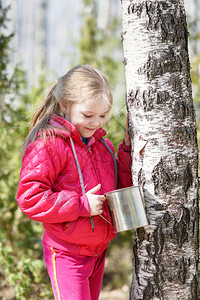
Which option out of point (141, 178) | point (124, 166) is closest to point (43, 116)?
point (124, 166)

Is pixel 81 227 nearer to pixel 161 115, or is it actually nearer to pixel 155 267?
pixel 155 267

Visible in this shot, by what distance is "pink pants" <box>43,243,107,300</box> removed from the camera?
1.96 metres

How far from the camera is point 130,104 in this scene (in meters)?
1.97

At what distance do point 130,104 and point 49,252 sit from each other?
101 centimetres

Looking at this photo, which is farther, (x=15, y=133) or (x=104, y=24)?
(x=104, y=24)

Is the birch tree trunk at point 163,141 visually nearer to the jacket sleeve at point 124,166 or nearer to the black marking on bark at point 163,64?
the black marking on bark at point 163,64

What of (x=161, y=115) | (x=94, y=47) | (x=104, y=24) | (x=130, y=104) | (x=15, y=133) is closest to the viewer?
(x=161, y=115)

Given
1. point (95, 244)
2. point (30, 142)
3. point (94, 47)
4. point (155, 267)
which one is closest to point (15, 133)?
point (30, 142)

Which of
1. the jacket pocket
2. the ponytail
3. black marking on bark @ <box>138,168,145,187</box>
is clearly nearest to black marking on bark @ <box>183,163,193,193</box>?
black marking on bark @ <box>138,168,145,187</box>

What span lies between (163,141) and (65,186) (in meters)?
0.61

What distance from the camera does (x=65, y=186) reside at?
1.96 metres

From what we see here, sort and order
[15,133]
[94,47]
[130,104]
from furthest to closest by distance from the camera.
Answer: [94,47], [15,133], [130,104]

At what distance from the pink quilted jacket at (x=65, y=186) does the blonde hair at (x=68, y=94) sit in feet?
0.22

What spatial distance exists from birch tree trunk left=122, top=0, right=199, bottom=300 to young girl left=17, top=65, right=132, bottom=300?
9.2 inches
